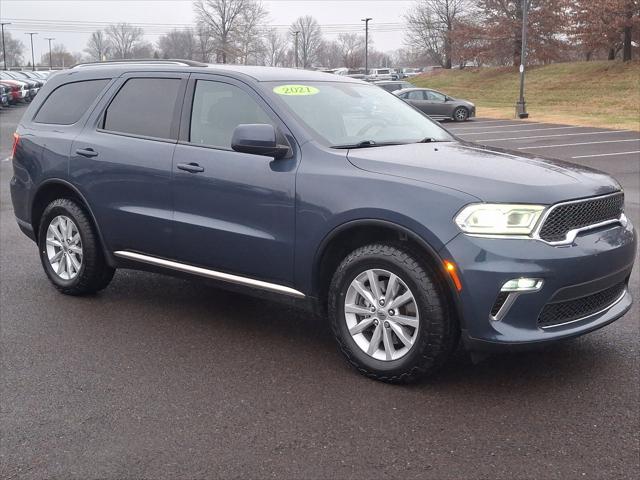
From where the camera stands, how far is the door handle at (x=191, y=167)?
189 inches

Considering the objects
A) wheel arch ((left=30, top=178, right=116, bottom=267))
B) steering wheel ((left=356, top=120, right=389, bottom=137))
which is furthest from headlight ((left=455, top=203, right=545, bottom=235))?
wheel arch ((left=30, top=178, right=116, bottom=267))

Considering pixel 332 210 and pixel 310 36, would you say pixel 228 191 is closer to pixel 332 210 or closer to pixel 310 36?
pixel 332 210

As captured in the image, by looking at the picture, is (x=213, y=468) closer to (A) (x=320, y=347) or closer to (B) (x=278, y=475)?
(B) (x=278, y=475)

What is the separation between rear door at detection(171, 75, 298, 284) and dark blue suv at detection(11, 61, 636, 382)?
0.03ft

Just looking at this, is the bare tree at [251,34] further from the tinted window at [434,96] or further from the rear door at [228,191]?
the rear door at [228,191]

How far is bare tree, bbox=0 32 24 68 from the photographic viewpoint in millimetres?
123688

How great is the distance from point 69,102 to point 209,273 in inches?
87.9

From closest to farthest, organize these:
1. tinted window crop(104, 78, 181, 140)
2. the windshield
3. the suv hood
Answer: the suv hood, the windshield, tinted window crop(104, 78, 181, 140)

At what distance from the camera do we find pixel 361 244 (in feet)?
14.1

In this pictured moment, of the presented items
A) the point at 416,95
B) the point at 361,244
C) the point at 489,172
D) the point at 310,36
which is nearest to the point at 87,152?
the point at 361,244

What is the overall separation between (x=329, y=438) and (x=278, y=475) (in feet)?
1.34

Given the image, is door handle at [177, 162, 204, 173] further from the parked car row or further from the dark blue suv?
the parked car row

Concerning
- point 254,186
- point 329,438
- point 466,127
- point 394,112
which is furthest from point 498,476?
point 466,127

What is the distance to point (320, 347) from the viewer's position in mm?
4762
